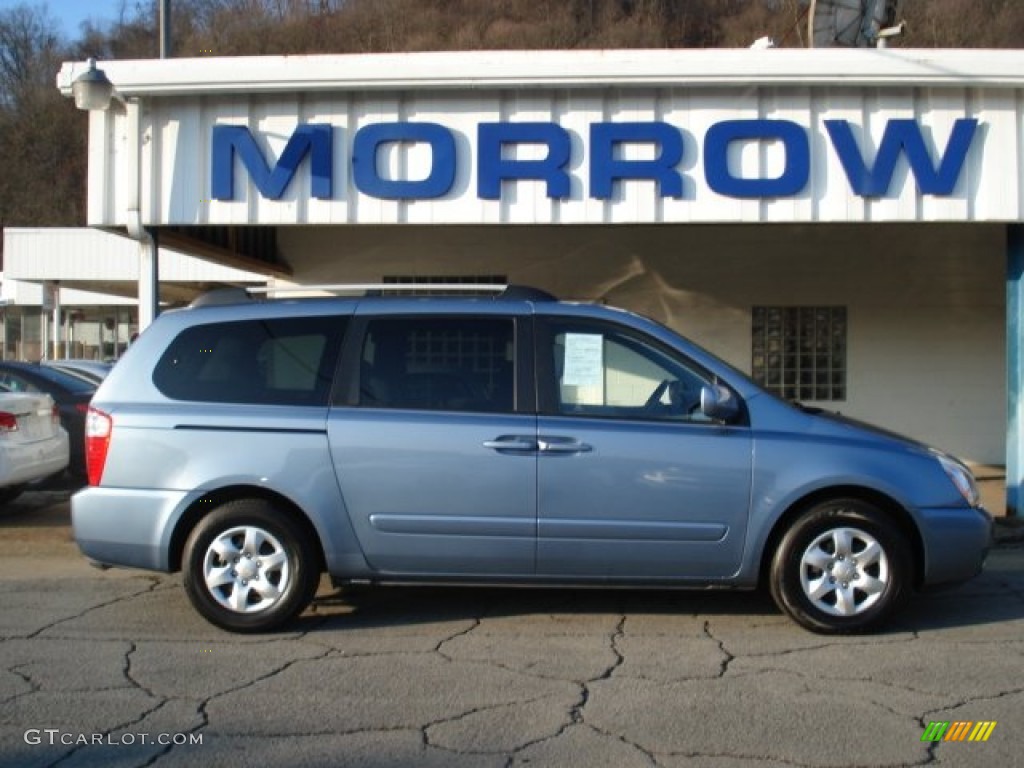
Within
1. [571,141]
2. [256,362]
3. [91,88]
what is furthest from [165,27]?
[256,362]

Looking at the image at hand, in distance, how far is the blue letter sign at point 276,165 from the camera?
8758mm

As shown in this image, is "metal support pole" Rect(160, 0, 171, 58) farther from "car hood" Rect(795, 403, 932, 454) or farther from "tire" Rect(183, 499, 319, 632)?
"car hood" Rect(795, 403, 932, 454)

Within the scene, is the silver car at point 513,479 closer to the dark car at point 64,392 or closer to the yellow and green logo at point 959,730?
the yellow and green logo at point 959,730

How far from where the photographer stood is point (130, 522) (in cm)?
580

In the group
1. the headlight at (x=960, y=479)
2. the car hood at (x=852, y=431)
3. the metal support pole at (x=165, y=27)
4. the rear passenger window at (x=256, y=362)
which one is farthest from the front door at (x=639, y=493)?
the metal support pole at (x=165, y=27)

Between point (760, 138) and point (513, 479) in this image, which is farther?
point (760, 138)

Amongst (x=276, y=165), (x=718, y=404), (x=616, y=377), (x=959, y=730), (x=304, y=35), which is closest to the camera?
(x=959, y=730)

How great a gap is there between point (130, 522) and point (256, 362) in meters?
1.13

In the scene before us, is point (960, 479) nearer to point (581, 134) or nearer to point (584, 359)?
point (584, 359)

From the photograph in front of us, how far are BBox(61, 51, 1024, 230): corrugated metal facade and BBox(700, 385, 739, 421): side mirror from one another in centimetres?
329

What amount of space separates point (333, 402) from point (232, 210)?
3689 millimetres

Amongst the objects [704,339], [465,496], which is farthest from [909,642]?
[704,339]

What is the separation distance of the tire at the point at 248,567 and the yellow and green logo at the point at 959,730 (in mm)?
3240

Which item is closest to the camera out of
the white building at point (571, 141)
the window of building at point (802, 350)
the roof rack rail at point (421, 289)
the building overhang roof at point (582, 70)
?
the roof rack rail at point (421, 289)
